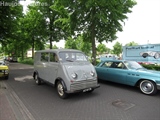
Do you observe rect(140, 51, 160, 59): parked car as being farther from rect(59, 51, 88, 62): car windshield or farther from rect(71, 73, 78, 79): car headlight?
rect(71, 73, 78, 79): car headlight

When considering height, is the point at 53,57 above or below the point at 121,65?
above

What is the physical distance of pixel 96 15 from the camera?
32.1ft

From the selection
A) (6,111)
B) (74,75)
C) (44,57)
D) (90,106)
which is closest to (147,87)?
(90,106)

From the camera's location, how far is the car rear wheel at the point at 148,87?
16.8 feet

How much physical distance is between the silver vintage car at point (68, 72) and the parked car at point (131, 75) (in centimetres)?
168

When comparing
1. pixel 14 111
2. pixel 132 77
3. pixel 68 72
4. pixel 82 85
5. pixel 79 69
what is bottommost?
pixel 14 111

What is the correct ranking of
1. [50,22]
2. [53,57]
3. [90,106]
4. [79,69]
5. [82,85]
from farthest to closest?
[50,22] < [53,57] < [79,69] < [82,85] < [90,106]

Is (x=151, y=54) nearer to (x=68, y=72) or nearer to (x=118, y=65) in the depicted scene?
(x=118, y=65)

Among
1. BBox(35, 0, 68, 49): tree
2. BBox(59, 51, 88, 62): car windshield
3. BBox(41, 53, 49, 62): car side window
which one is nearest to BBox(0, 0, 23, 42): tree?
BBox(35, 0, 68, 49): tree

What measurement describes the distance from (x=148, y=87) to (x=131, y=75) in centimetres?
87

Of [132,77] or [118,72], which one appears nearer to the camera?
[132,77]

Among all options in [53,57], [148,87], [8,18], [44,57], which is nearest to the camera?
[148,87]

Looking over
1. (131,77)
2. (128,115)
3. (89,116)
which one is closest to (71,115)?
(89,116)

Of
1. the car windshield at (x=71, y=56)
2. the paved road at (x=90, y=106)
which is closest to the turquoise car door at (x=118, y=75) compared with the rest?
the paved road at (x=90, y=106)
